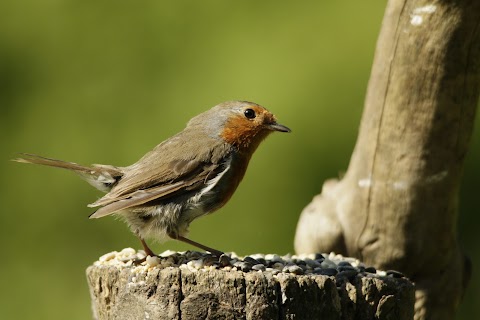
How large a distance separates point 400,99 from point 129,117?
86.9 inches

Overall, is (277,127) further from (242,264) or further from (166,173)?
(242,264)

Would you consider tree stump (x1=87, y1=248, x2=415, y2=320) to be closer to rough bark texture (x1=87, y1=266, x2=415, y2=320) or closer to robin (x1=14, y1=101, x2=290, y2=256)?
rough bark texture (x1=87, y1=266, x2=415, y2=320)

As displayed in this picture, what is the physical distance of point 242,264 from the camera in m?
4.27

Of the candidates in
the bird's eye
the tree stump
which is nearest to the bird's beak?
the bird's eye

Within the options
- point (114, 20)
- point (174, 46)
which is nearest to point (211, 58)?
point (174, 46)

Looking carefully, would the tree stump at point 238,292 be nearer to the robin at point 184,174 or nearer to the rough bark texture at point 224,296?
the rough bark texture at point 224,296

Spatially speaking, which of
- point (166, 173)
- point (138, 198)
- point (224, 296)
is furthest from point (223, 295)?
point (166, 173)

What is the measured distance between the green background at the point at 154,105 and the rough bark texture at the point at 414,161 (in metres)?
0.52

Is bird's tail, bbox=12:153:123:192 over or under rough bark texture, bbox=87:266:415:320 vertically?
over

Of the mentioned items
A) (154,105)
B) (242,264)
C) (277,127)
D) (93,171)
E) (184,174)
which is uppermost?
(154,105)

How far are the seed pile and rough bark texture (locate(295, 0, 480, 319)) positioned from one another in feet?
1.66

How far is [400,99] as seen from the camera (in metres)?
5.18

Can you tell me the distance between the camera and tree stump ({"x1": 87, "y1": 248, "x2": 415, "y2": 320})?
384cm

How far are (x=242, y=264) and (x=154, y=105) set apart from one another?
250cm
